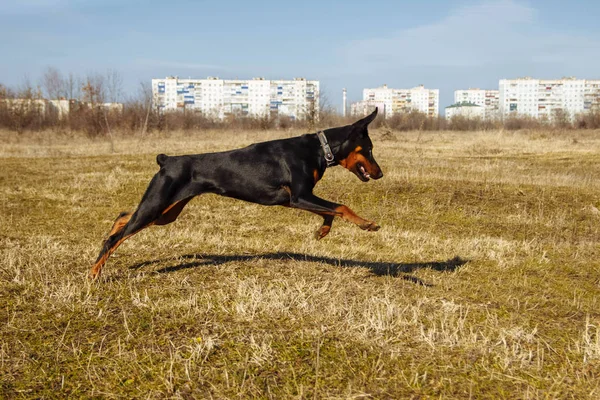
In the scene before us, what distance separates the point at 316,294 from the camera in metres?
5.43

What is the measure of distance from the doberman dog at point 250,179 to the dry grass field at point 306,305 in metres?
0.61

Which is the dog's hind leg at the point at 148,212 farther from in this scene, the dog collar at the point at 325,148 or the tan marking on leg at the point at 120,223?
the dog collar at the point at 325,148

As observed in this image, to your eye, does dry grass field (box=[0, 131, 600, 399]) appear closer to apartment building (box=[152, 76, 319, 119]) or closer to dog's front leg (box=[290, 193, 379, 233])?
dog's front leg (box=[290, 193, 379, 233])

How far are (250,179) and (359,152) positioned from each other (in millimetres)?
1255

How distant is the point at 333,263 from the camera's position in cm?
739

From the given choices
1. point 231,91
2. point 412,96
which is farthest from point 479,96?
point 231,91

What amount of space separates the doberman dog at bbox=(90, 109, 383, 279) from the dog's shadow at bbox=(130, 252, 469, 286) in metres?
0.75

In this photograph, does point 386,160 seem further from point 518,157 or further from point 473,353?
point 473,353

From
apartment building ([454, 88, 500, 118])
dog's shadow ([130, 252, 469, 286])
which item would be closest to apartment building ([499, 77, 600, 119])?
apartment building ([454, 88, 500, 118])

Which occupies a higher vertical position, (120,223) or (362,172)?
(362,172)

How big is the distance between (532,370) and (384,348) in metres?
0.96

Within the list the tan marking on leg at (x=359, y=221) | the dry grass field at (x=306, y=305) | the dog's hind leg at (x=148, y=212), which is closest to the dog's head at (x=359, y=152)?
the tan marking on leg at (x=359, y=221)

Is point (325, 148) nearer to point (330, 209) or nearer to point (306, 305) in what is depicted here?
point (330, 209)

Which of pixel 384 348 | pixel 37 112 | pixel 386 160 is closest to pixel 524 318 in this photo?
pixel 384 348
